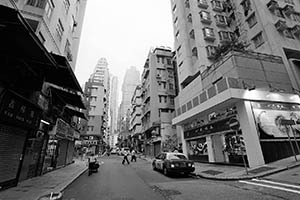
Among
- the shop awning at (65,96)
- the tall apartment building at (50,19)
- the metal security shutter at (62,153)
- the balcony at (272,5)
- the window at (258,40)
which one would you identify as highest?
the balcony at (272,5)

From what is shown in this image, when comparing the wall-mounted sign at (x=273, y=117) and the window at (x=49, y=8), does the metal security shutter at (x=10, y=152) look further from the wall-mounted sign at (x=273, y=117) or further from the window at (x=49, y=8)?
the wall-mounted sign at (x=273, y=117)

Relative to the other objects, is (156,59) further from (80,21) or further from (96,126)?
(96,126)

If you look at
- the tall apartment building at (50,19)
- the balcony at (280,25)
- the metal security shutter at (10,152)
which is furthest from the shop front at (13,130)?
the balcony at (280,25)

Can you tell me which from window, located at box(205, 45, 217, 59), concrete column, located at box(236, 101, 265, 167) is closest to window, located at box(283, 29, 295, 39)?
window, located at box(205, 45, 217, 59)

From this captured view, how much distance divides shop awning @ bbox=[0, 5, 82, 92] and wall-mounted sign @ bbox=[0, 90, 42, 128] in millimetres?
1589

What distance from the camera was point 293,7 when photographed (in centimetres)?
2170

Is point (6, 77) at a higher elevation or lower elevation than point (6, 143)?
higher

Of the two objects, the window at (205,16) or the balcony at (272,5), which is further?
the window at (205,16)

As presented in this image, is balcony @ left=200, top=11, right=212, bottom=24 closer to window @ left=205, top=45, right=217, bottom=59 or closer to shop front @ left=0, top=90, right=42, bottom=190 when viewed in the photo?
window @ left=205, top=45, right=217, bottom=59

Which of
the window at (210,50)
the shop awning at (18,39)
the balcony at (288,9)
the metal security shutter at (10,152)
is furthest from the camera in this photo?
the window at (210,50)

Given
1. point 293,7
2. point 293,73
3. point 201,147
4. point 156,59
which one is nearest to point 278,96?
point 293,73

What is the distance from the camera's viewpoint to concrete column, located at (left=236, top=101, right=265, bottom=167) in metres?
11.0

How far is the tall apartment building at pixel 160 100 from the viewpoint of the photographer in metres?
32.0

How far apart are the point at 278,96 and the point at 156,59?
95.3ft
